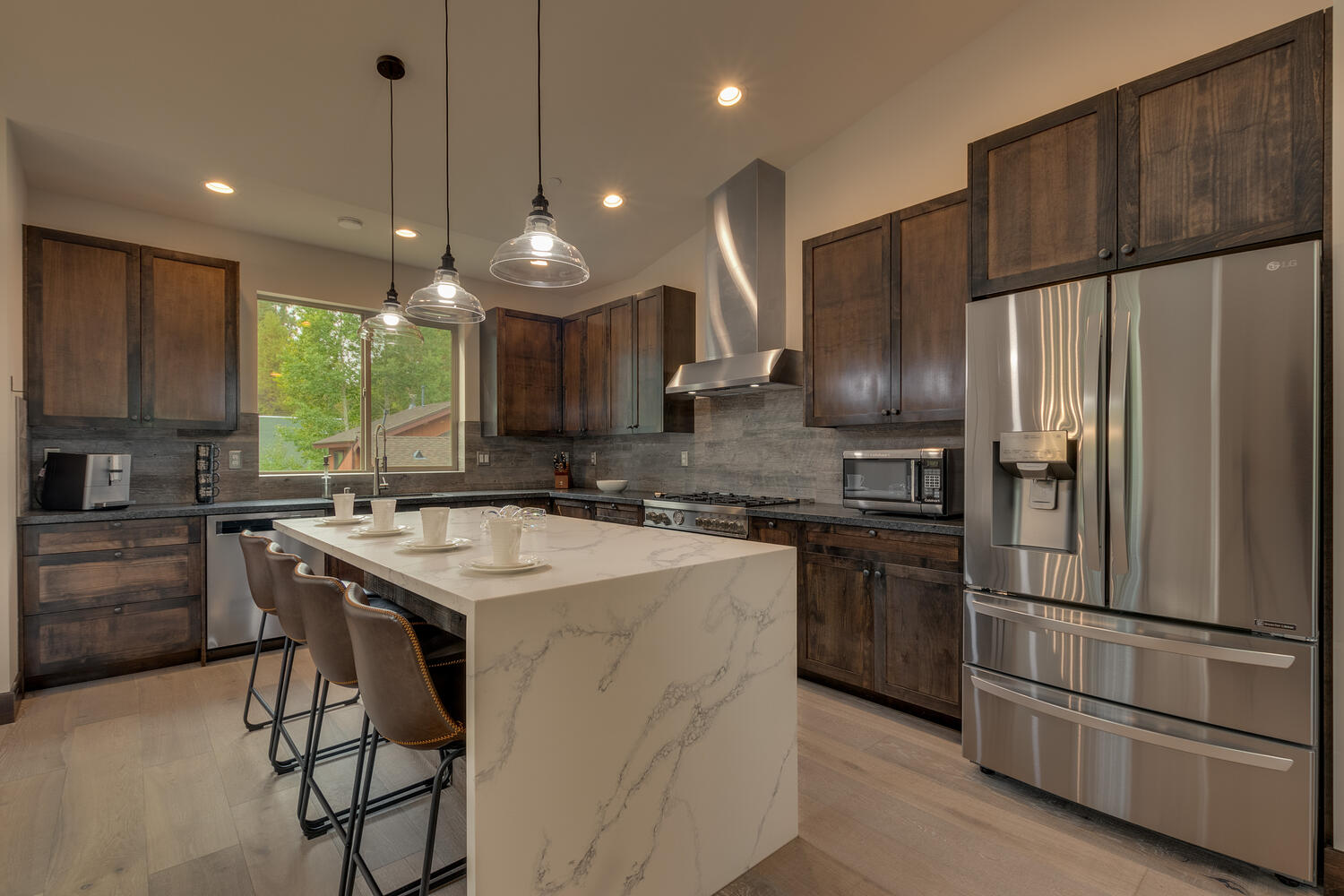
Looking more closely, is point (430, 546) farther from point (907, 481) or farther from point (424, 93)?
point (424, 93)

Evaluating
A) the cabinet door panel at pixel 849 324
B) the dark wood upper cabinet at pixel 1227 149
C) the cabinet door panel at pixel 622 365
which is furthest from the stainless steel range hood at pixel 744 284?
the dark wood upper cabinet at pixel 1227 149

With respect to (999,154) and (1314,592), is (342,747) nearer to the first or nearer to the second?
(1314,592)

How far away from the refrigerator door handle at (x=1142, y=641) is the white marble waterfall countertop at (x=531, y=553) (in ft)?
3.11

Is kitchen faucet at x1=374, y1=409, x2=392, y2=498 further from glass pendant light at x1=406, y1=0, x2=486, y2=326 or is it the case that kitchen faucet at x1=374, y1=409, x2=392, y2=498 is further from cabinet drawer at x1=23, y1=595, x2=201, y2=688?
glass pendant light at x1=406, y1=0, x2=486, y2=326

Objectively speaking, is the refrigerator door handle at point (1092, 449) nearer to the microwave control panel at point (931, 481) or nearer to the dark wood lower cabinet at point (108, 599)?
the microwave control panel at point (931, 481)

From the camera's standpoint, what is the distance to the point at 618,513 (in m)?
4.47

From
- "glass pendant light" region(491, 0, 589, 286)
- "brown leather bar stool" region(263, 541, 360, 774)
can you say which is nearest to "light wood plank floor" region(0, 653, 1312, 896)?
"brown leather bar stool" region(263, 541, 360, 774)

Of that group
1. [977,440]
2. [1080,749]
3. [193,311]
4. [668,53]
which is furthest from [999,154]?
[193,311]

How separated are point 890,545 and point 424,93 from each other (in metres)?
3.09

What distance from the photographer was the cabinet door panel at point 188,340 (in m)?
3.61

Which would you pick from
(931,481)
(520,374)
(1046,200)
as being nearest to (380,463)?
(520,374)

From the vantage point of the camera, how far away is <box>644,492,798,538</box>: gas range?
349 centimetres

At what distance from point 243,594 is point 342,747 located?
5.71 feet

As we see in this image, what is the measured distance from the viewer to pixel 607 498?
4504 mm
